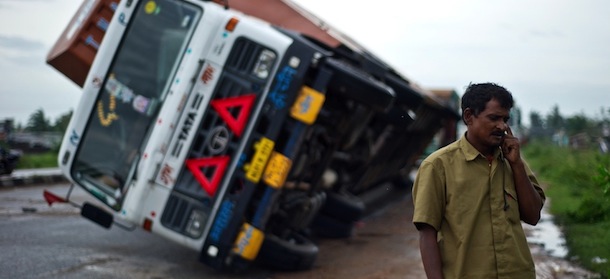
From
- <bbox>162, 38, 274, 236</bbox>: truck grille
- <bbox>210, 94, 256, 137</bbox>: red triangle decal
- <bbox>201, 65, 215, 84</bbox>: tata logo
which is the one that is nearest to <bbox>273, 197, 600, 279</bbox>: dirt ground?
<bbox>162, 38, 274, 236</bbox>: truck grille

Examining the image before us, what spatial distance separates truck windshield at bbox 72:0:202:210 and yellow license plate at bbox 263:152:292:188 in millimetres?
1082

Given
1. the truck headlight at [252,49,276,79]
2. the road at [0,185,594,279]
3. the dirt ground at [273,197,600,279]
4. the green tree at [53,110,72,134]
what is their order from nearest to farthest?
the truck headlight at [252,49,276,79] < the road at [0,185,594,279] < the dirt ground at [273,197,600,279] < the green tree at [53,110,72,134]

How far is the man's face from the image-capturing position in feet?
8.99

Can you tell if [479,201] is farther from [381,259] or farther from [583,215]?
[583,215]

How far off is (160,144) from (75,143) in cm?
92

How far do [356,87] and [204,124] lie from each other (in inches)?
52.7

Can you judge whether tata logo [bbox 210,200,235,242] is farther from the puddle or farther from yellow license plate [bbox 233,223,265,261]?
the puddle

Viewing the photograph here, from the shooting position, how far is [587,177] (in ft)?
46.5

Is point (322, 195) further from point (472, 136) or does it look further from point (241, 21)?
point (472, 136)

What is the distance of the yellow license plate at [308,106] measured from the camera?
6523 mm

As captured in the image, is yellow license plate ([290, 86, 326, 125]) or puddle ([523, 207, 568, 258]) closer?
yellow license plate ([290, 86, 326, 125])

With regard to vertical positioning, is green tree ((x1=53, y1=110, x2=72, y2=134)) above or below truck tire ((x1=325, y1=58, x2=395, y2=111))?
below

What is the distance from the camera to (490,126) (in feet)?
9.00

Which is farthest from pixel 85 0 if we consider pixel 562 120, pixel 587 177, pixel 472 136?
pixel 562 120
